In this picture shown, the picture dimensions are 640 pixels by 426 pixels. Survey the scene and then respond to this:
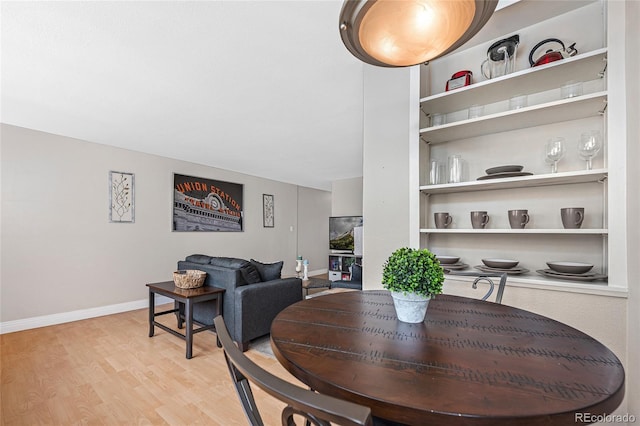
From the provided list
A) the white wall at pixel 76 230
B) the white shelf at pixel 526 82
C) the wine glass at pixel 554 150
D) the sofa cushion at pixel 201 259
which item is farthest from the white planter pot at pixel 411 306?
the white wall at pixel 76 230

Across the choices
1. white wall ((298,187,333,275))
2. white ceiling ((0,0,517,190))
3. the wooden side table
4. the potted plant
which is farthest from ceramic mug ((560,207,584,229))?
white wall ((298,187,333,275))

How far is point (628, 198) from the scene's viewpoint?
4.59 ft

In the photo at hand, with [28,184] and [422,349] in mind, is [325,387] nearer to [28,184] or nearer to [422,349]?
[422,349]

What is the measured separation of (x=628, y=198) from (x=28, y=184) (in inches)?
206

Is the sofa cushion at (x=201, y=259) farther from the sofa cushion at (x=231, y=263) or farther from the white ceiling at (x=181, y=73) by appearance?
the white ceiling at (x=181, y=73)

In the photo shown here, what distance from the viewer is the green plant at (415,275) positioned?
3.19ft

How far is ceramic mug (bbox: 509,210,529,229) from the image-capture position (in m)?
1.77

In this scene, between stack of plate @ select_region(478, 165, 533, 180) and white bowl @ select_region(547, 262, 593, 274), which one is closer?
white bowl @ select_region(547, 262, 593, 274)

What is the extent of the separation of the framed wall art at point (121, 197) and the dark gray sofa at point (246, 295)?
5.32ft

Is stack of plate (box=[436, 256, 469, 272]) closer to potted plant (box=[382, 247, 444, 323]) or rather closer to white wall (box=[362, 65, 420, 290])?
white wall (box=[362, 65, 420, 290])

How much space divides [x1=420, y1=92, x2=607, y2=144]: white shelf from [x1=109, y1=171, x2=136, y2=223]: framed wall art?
4.02 metres

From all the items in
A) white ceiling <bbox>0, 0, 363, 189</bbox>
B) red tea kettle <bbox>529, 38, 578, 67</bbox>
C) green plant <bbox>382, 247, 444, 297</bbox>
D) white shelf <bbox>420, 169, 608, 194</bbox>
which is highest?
white ceiling <bbox>0, 0, 363, 189</bbox>

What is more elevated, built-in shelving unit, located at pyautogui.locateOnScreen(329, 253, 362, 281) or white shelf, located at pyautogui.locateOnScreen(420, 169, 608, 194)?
white shelf, located at pyautogui.locateOnScreen(420, 169, 608, 194)

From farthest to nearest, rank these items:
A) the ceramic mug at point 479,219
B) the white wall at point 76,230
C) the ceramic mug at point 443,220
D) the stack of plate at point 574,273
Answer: the white wall at point 76,230, the ceramic mug at point 443,220, the ceramic mug at point 479,219, the stack of plate at point 574,273
